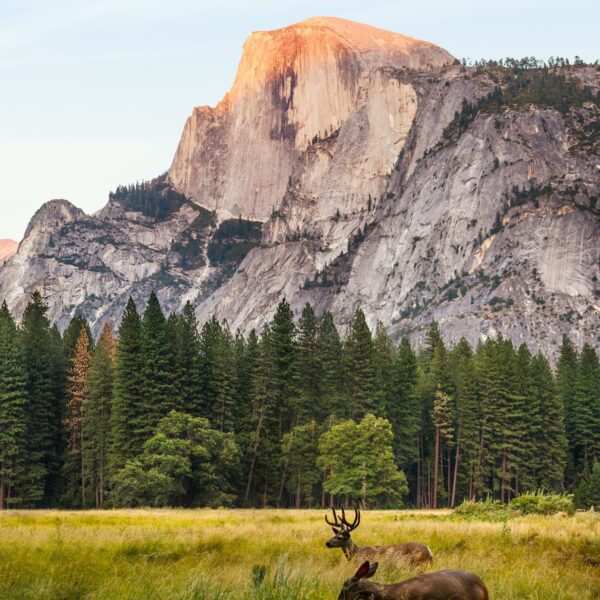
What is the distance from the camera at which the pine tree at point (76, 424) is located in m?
68.9

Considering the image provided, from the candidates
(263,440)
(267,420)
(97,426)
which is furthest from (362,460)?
(97,426)

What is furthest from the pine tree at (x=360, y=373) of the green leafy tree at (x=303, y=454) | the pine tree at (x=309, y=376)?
the green leafy tree at (x=303, y=454)

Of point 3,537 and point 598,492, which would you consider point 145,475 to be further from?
point 3,537

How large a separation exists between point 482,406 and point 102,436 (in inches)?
1506

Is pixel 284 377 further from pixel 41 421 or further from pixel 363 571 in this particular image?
pixel 363 571

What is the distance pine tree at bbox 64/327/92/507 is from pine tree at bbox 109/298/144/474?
434cm

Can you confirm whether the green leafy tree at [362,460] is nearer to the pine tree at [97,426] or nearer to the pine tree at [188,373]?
the pine tree at [188,373]

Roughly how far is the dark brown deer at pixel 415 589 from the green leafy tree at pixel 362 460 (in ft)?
166

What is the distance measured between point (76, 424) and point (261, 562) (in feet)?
183

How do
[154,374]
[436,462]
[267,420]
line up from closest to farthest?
[154,374], [267,420], [436,462]

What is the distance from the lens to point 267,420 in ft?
230

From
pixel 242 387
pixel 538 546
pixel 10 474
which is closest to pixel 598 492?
pixel 242 387

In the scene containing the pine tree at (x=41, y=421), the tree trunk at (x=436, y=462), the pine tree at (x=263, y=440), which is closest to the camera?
the pine tree at (x=41, y=421)

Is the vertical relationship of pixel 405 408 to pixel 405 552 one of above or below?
above
